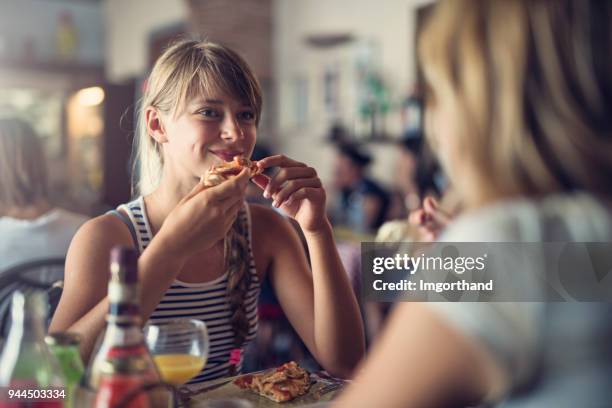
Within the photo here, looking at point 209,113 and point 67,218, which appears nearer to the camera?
point 209,113

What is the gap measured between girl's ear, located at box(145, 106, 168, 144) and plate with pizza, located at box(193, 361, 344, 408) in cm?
50

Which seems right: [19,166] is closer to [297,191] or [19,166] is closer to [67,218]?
[67,218]

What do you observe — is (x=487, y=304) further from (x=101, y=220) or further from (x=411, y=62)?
(x=411, y=62)

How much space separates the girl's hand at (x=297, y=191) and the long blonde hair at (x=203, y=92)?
17cm

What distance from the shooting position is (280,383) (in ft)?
3.08

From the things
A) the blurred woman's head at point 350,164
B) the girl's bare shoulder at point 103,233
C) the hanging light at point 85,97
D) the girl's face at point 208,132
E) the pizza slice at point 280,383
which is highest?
the hanging light at point 85,97

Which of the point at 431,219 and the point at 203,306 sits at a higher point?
the point at 431,219

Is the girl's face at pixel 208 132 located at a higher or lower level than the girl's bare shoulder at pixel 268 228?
higher

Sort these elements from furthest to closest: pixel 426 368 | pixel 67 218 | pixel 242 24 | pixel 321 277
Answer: pixel 242 24
pixel 67 218
pixel 321 277
pixel 426 368

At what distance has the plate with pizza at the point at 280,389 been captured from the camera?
3.01ft

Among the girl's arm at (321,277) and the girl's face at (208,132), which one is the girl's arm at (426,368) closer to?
the girl's arm at (321,277)

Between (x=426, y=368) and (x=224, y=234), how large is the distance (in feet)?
1.80

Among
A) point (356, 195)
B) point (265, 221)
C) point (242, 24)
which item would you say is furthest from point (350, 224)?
point (265, 221)

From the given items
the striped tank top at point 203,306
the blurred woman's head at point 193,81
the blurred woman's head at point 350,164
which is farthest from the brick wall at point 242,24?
the striped tank top at point 203,306
